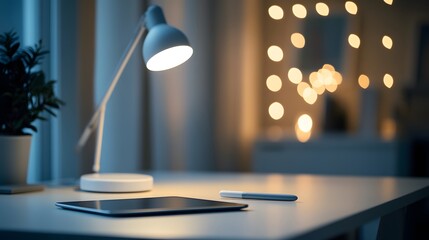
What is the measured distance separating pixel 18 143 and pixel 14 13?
0.50 m

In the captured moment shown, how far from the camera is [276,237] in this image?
86cm

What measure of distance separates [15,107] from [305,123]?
2.66 m

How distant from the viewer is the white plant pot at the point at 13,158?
149 centimetres

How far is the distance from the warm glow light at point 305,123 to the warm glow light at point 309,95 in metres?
0.09

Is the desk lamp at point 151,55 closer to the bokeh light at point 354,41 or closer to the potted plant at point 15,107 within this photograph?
the potted plant at point 15,107

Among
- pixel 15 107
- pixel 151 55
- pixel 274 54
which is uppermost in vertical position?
pixel 274 54

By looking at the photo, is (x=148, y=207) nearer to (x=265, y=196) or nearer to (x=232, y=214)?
(x=232, y=214)

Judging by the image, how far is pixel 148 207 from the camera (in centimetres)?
114

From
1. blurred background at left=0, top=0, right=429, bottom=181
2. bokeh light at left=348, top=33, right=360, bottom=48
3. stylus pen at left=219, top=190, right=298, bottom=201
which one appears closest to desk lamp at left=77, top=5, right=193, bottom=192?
stylus pen at left=219, top=190, right=298, bottom=201

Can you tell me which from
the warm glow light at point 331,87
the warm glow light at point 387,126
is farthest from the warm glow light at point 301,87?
the warm glow light at point 387,126

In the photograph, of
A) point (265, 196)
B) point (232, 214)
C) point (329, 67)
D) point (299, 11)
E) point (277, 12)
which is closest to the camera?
point (232, 214)

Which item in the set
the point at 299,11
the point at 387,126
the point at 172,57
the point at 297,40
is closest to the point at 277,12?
the point at 299,11

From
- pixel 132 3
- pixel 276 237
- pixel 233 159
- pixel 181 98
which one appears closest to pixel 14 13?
pixel 132 3

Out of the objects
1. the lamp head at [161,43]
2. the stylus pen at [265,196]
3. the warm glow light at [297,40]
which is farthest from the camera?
the warm glow light at [297,40]
